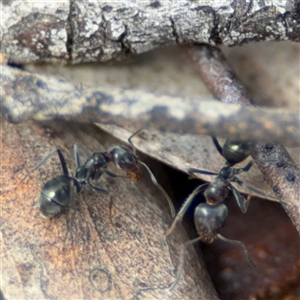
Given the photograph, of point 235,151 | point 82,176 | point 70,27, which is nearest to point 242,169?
point 235,151

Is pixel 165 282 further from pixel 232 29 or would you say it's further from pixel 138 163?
pixel 232 29

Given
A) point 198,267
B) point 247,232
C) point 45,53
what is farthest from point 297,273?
point 45,53

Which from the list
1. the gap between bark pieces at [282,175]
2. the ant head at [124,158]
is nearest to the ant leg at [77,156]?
the ant head at [124,158]

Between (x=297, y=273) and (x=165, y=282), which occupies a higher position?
(x=165, y=282)

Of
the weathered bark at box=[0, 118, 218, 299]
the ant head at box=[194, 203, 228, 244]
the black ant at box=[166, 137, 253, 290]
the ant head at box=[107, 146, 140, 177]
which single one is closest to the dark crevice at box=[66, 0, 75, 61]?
the weathered bark at box=[0, 118, 218, 299]

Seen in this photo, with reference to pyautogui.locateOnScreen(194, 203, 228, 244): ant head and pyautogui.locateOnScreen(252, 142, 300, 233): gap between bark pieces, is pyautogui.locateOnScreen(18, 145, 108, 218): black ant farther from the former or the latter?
pyautogui.locateOnScreen(252, 142, 300, 233): gap between bark pieces

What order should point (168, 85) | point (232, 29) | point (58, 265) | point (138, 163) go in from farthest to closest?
point (168, 85)
point (138, 163)
point (232, 29)
point (58, 265)

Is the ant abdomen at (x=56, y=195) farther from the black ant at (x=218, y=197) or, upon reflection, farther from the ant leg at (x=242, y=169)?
the ant leg at (x=242, y=169)
